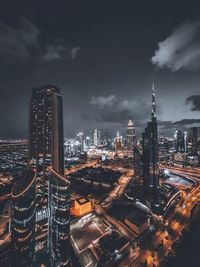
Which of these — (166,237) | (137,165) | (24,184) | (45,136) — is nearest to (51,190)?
(24,184)

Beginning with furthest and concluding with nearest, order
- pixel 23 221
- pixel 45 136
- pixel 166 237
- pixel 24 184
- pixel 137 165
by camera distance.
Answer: pixel 137 165
pixel 45 136
pixel 166 237
pixel 24 184
pixel 23 221

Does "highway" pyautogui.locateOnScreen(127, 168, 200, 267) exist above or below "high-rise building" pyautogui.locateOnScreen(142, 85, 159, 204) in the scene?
below

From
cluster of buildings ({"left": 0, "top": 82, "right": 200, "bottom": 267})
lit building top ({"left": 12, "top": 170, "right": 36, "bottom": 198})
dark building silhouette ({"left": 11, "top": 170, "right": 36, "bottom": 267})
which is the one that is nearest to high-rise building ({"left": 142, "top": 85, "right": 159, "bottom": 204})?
cluster of buildings ({"left": 0, "top": 82, "right": 200, "bottom": 267})

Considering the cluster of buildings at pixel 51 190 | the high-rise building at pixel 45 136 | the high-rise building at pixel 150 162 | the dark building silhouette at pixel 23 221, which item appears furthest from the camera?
the high-rise building at pixel 150 162

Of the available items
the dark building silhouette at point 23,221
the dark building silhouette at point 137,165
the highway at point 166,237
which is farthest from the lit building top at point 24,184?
the dark building silhouette at point 137,165

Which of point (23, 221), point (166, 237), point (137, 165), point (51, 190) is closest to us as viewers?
point (23, 221)

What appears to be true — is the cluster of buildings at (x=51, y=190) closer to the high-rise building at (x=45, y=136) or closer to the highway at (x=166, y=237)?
the high-rise building at (x=45, y=136)

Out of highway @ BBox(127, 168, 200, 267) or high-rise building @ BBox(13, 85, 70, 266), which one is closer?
highway @ BBox(127, 168, 200, 267)

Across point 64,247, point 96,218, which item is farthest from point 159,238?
point 64,247

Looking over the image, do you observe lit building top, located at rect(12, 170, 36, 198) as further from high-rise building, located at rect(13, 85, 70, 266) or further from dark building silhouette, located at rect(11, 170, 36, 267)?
high-rise building, located at rect(13, 85, 70, 266)

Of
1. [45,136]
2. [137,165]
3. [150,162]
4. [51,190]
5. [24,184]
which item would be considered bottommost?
[137,165]

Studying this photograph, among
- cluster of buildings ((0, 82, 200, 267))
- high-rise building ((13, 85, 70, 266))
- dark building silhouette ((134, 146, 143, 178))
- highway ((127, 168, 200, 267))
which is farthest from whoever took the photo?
dark building silhouette ((134, 146, 143, 178))

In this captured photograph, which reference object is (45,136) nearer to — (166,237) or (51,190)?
(51,190)
